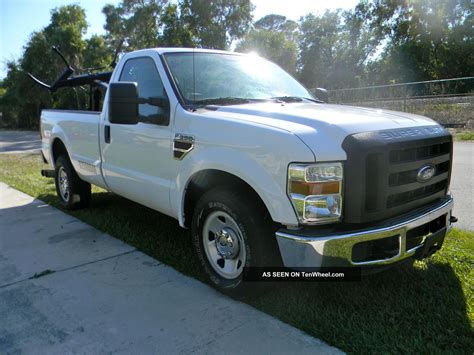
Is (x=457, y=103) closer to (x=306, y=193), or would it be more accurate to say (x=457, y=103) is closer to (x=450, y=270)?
(x=450, y=270)

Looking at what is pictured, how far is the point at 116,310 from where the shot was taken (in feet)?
10.4

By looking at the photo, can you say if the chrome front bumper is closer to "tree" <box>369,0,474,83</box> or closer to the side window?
the side window


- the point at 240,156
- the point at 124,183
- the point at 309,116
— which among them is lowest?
the point at 124,183

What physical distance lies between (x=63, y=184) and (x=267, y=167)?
4.45 m

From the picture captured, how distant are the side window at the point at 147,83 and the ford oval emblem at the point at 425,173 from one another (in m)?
2.06

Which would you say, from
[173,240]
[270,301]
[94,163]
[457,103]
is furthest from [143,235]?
[457,103]

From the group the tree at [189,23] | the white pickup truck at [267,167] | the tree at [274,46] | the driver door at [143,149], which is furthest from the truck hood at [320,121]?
the tree at [274,46]

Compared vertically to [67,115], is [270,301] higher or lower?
lower

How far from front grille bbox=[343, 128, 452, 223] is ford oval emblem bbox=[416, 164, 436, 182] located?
19mm

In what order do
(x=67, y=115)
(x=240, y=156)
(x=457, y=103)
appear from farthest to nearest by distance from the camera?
(x=457, y=103) < (x=67, y=115) < (x=240, y=156)

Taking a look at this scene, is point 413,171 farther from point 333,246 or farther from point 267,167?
point 267,167

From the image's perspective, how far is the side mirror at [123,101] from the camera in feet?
11.0

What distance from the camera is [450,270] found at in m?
3.59

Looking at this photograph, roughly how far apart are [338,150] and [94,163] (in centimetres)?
335
